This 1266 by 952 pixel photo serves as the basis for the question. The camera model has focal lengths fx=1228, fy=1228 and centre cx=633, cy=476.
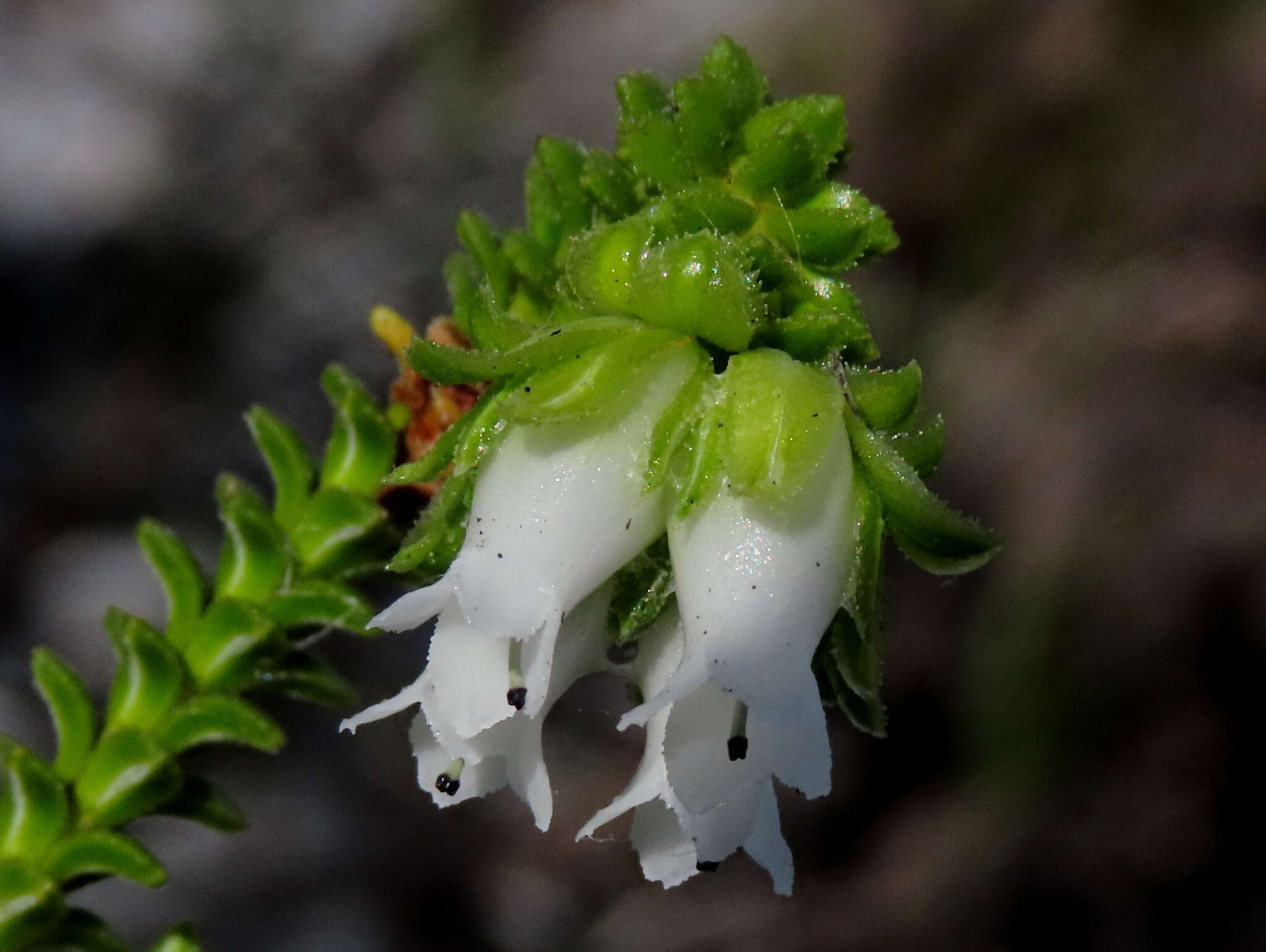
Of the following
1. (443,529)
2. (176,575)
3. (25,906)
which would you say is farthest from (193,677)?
(443,529)

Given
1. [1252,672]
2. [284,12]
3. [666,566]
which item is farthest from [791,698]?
[284,12]

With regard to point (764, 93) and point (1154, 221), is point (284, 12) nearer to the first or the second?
point (1154, 221)

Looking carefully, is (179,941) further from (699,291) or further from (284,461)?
(699,291)

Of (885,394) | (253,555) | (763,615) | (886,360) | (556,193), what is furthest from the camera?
(886,360)

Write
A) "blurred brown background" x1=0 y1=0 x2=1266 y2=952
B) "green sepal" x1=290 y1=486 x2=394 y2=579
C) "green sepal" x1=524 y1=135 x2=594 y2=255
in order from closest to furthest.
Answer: "green sepal" x1=524 y1=135 x2=594 y2=255 → "green sepal" x1=290 y1=486 x2=394 y2=579 → "blurred brown background" x1=0 y1=0 x2=1266 y2=952

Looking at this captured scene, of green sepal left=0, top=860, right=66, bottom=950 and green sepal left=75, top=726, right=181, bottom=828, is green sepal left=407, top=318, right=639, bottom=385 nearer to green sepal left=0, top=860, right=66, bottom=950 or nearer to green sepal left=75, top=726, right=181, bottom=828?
green sepal left=75, top=726, right=181, bottom=828

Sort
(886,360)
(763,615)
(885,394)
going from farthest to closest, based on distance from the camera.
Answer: (886,360) → (885,394) → (763,615)

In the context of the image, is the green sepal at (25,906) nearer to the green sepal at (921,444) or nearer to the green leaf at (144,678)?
the green leaf at (144,678)

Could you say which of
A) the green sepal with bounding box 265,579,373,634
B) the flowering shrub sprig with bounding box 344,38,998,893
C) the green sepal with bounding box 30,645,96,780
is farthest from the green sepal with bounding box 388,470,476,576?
the green sepal with bounding box 30,645,96,780
